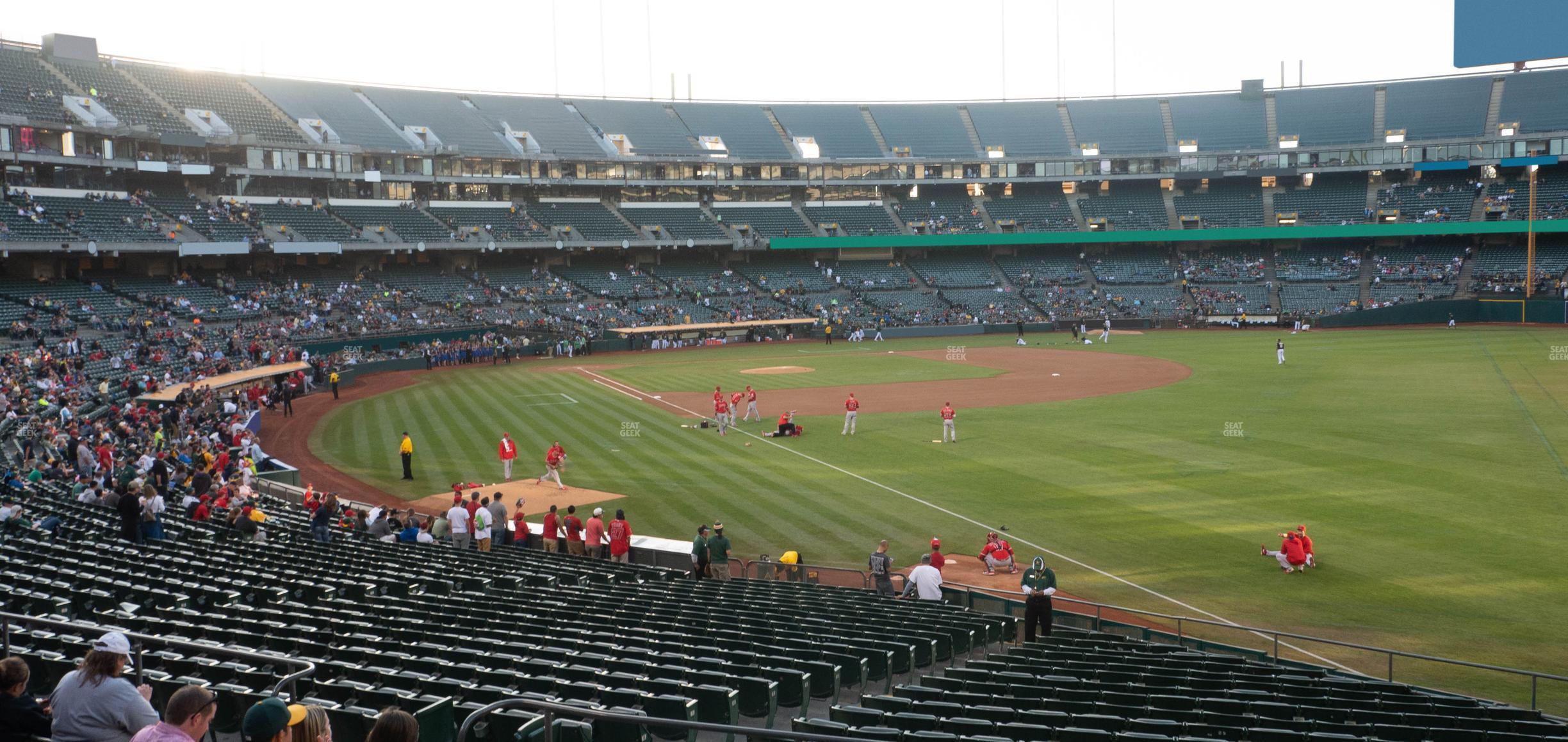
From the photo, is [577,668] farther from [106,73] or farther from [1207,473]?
[106,73]

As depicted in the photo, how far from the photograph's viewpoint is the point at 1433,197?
85.8 metres

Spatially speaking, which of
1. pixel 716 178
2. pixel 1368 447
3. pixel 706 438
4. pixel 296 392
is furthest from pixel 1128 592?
pixel 716 178

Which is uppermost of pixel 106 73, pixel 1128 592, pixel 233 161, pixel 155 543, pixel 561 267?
pixel 106 73

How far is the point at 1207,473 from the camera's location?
91.2 feet

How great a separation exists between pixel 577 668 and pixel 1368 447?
1113 inches

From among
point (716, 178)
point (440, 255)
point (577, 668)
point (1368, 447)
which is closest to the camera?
point (577, 668)

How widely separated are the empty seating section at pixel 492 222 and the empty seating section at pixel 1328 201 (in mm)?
62719

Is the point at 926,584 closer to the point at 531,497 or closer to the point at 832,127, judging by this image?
the point at 531,497

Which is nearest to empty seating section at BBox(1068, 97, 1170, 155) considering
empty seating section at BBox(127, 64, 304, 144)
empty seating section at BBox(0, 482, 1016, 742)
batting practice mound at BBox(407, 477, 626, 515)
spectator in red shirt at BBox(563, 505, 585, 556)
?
empty seating section at BBox(127, 64, 304, 144)

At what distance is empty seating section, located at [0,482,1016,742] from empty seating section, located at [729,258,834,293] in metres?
69.9

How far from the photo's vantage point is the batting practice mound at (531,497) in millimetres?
26359

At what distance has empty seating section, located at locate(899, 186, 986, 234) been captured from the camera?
93.3m

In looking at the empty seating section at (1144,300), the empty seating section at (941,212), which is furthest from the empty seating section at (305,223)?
the empty seating section at (1144,300)

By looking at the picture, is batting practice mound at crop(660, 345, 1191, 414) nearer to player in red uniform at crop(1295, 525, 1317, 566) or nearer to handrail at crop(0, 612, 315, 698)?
player in red uniform at crop(1295, 525, 1317, 566)
